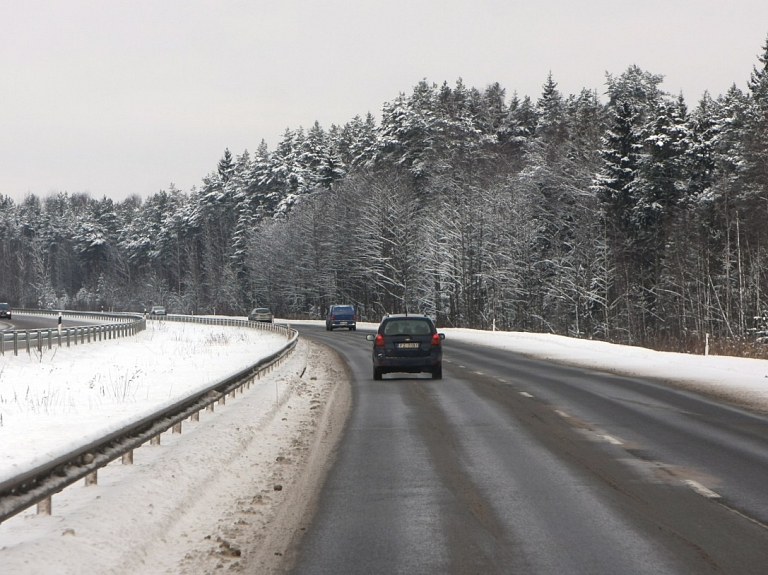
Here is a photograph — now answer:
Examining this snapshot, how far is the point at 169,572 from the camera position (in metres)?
6.03

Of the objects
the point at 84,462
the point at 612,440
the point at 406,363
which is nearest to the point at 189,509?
the point at 84,462

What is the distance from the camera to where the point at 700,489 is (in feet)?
28.7

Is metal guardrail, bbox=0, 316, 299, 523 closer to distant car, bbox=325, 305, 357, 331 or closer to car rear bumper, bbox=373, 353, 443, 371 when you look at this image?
car rear bumper, bbox=373, 353, 443, 371

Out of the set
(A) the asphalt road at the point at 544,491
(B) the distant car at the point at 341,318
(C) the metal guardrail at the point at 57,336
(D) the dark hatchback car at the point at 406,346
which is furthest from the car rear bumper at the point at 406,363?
(B) the distant car at the point at 341,318

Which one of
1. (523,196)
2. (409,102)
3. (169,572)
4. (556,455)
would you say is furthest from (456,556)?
(409,102)

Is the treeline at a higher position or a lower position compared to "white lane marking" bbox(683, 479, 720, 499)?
higher

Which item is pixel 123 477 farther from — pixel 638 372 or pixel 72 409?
pixel 638 372

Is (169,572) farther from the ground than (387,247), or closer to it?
closer to it

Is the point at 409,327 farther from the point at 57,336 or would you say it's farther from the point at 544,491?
the point at 57,336

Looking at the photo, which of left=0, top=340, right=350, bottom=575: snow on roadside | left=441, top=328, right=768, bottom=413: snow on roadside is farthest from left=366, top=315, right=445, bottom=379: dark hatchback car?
left=0, top=340, right=350, bottom=575: snow on roadside

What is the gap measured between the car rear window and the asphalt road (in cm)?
571

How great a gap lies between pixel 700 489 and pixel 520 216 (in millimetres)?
59470

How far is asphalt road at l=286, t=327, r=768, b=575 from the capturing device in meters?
6.28

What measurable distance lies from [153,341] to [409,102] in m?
50.1
